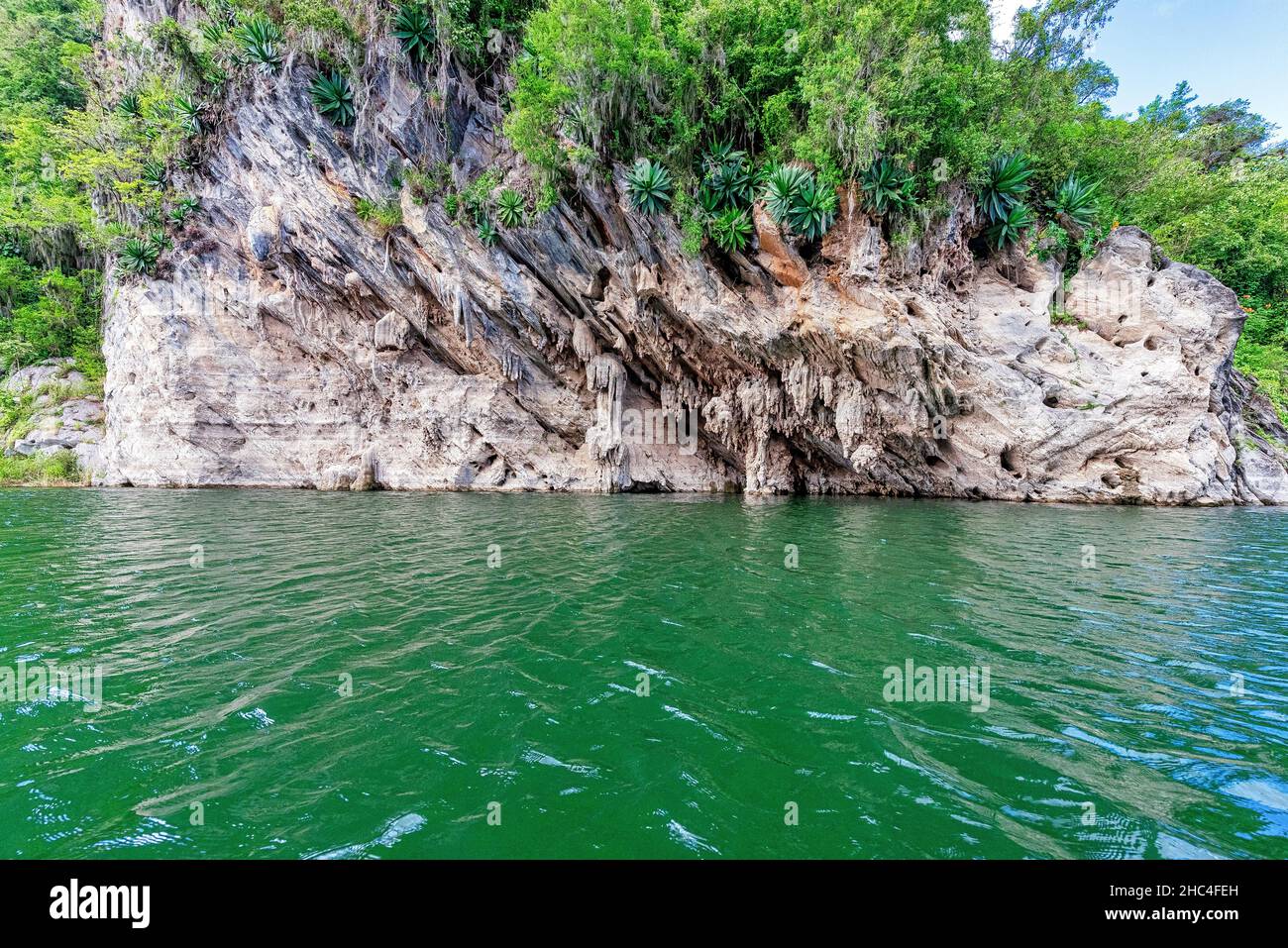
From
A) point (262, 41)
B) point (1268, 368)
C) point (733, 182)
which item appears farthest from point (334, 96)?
point (1268, 368)

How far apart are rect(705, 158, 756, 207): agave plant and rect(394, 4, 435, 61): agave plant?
13.2 meters

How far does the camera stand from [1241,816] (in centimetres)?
291

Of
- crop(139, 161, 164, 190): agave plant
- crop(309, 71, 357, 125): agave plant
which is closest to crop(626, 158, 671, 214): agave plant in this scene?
crop(309, 71, 357, 125): agave plant

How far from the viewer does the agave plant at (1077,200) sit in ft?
58.2

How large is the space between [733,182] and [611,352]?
8.58m

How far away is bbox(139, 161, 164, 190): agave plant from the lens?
24297mm

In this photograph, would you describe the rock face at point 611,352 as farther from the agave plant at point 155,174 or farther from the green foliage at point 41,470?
the agave plant at point 155,174

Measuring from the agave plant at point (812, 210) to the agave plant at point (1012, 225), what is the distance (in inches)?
239

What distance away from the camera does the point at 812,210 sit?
54.7 ft

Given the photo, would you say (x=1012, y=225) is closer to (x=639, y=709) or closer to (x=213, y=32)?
(x=639, y=709)

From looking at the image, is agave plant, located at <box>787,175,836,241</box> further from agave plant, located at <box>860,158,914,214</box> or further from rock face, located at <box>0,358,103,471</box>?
rock face, located at <box>0,358,103,471</box>
